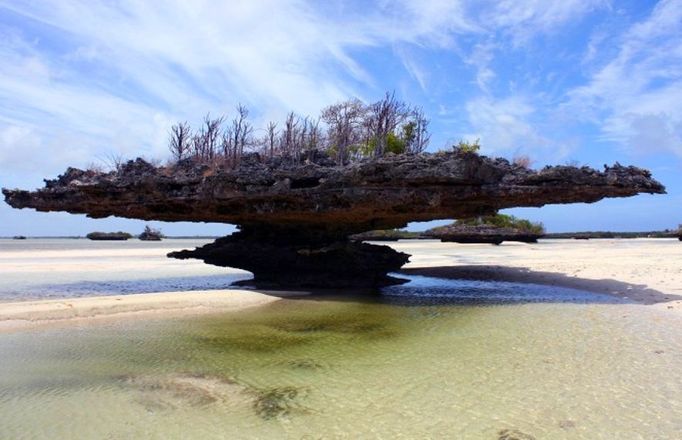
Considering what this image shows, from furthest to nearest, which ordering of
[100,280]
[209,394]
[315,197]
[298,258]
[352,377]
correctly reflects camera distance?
[100,280]
[298,258]
[315,197]
[352,377]
[209,394]

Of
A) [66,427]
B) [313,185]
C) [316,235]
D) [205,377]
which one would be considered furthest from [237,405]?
[316,235]

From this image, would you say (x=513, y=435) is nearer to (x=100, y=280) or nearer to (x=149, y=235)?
(x=100, y=280)

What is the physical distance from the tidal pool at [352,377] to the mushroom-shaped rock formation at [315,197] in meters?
3.95

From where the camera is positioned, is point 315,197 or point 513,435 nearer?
point 513,435

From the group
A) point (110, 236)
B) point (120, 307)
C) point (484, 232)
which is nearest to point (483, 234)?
point (484, 232)

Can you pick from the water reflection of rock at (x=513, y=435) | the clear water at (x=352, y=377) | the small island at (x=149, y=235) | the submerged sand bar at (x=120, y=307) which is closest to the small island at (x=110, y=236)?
the small island at (x=149, y=235)

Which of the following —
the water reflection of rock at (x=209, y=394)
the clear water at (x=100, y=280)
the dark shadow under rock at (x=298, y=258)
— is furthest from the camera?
the dark shadow under rock at (x=298, y=258)

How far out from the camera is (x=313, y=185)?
14.4 meters

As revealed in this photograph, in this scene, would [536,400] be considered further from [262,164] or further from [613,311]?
[262,164]

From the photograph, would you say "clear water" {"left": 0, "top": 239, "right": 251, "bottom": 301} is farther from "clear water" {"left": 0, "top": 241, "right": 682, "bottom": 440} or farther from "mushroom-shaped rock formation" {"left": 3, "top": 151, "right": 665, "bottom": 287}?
"clear water" {"left": 0, "top": 241, "right": 682, "bottom": 440}

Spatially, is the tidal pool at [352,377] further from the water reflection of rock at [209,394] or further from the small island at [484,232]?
the small island at [484,232]

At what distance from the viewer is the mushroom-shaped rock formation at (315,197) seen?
13.2 meters

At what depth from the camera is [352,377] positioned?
656cm

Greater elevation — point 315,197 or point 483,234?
point 315,197
